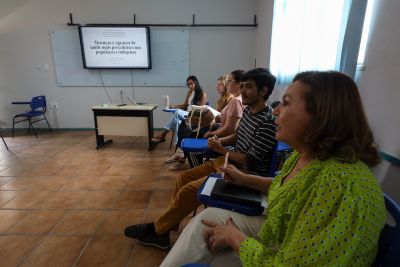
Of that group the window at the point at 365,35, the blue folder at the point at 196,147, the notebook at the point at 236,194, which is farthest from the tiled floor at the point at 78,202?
the window at the point at 365,35

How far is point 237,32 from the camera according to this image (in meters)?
4.74

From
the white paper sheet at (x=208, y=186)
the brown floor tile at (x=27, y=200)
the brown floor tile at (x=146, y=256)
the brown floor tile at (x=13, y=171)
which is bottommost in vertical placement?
the brown floor tile at (x=13, y=171)

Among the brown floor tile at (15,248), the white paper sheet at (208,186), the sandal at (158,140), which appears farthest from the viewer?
the sandal at (158,140)

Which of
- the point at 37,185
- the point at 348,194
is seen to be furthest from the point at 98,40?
the point at 348,194

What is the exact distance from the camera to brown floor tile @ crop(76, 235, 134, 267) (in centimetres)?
154

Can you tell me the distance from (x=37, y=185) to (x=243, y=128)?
233 centimetres

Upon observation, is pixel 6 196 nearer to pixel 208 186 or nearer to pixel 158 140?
pixel 158 140

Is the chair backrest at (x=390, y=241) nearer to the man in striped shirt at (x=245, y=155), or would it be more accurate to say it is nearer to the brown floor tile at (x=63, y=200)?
the man in striped shirt at (x=245, y=155)

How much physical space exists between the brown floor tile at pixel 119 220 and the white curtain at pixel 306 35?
72.6 inches

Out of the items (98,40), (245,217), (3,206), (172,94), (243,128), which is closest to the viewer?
(245,217)

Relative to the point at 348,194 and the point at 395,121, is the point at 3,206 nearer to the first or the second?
the point at 348,194

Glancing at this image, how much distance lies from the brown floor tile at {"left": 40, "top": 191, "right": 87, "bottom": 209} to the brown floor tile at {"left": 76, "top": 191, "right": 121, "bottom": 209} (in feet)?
0.19

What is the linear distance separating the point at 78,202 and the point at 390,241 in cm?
232

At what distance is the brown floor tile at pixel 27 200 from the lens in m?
2.19
